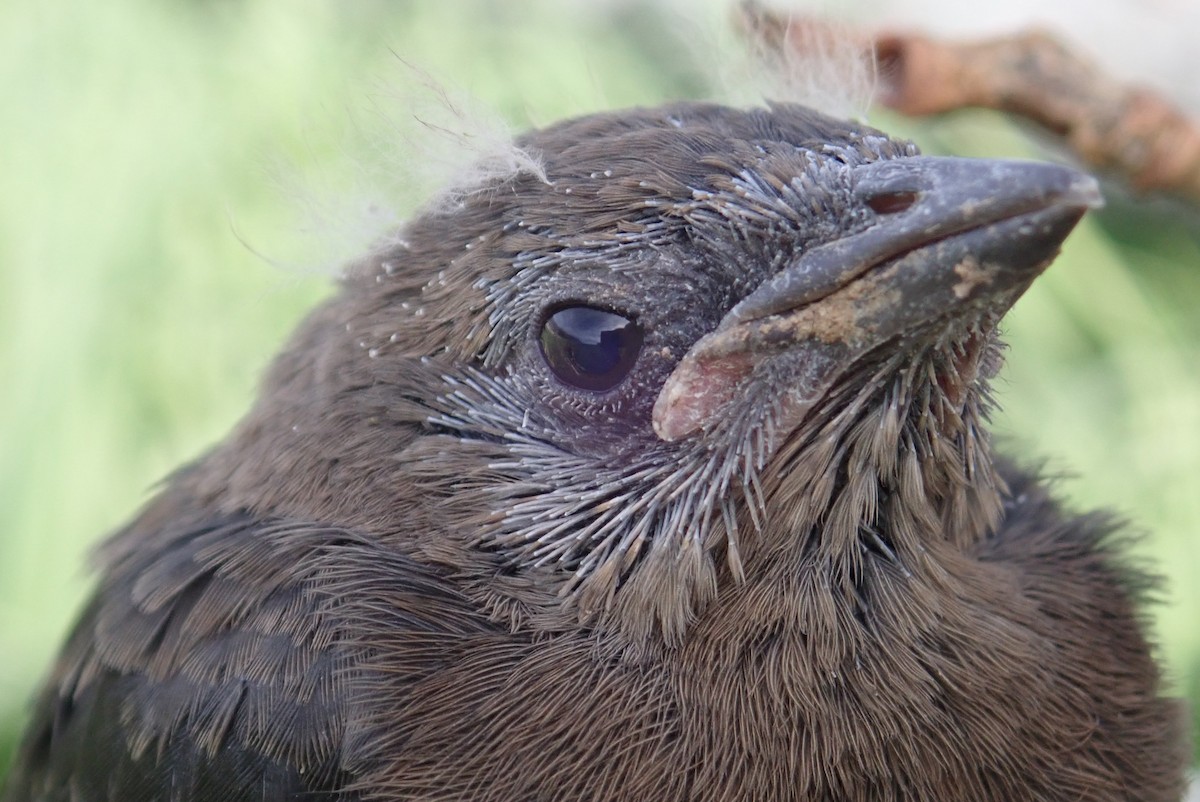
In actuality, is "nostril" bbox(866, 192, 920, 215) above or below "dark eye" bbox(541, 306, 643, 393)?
above

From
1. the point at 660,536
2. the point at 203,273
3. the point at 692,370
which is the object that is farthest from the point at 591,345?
the point at 203,273

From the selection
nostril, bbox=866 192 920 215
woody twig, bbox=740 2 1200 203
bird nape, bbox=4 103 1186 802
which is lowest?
bird nape, bbox=4 103 1186 802

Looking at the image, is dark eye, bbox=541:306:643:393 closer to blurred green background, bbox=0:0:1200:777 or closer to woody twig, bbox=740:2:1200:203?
woody twig, bbox=740:2:1200:203

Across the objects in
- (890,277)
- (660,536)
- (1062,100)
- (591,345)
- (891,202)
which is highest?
(1062,100)

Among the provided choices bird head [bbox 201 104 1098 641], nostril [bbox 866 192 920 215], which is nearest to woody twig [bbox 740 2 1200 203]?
bird head [bbox 201 104 1098 641]

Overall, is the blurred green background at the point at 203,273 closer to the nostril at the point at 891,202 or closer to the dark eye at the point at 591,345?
the dark eye at the point at 591,345

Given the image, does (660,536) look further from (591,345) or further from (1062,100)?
(1062,100)

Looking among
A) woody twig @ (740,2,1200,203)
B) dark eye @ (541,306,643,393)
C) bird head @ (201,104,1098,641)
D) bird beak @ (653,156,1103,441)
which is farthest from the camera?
woody twig @ (740,2,1200,203)

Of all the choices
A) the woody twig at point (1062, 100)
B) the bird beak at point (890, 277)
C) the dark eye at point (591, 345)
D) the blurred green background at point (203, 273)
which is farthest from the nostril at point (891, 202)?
the blurred green background at point (203, 273)
